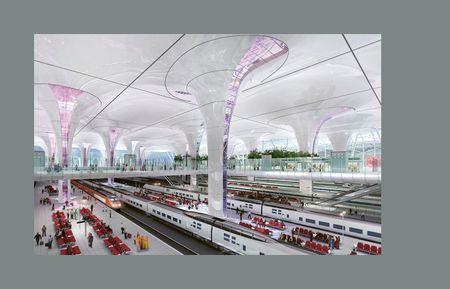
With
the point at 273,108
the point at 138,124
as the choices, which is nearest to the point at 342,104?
the point at 273,108

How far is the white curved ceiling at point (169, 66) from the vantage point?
873cm

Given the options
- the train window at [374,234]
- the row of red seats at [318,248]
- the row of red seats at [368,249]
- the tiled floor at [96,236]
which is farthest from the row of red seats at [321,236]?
the tiled floor at [96,236]

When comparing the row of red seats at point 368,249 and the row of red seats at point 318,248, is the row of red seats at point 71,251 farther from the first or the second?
the row of red seats at point 368,249

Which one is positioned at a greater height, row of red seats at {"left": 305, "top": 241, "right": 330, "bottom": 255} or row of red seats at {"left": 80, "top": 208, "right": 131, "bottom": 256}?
row of red seats at {"left": 305, "top": 241, "right": 330, "bottom": 255}

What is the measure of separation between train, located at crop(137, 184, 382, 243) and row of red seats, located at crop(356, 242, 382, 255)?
1.46 metres

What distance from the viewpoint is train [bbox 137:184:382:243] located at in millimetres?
11711

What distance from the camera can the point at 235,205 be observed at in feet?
62.8

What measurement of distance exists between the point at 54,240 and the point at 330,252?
1353 cm

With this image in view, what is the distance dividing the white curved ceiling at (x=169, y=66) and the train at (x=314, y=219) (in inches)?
312

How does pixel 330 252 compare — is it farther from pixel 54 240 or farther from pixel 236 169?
pixel 54 240

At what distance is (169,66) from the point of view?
1083 cm

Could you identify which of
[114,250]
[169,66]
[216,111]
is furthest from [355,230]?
[169,66]

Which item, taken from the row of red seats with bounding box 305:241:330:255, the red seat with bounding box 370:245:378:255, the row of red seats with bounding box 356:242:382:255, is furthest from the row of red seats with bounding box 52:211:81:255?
the red seat with bounding box 370:245:378:255

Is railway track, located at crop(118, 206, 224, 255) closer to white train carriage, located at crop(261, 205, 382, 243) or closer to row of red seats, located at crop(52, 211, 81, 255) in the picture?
row of red seats, located at crop(52, 211, 81, 255)
